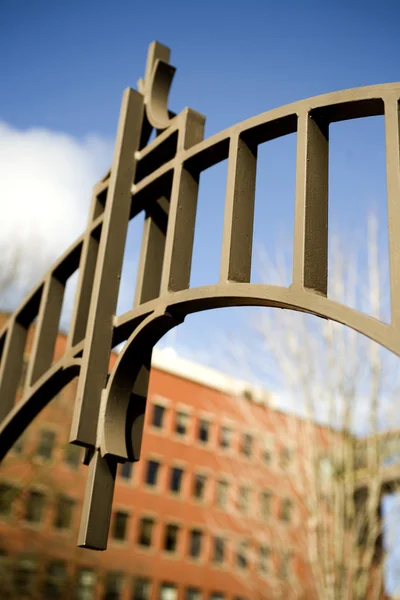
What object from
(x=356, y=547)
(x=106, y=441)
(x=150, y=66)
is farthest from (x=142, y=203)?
(x=356, y=547)

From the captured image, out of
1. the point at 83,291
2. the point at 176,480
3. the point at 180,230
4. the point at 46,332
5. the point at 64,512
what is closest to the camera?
the point at 180,230

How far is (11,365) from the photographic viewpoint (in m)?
2.99

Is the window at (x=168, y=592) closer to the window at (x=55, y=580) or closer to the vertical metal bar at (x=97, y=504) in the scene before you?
the window at (x=55, y=580)

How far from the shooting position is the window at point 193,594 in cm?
3008

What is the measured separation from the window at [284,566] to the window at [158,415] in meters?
18.7

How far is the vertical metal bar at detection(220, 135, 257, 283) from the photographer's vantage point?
1822mm

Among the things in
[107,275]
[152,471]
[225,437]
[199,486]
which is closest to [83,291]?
[107,275]

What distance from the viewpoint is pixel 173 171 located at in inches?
87.7

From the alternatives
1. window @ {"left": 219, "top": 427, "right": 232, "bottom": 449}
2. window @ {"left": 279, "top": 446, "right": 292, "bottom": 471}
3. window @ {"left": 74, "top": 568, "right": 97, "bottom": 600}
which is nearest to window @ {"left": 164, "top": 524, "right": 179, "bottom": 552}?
window @ {"left": 74, "top": 568, "right": 97, "bottom": 600}

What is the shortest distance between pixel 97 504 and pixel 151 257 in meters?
0.82

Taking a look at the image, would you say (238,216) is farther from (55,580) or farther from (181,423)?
(181,423)

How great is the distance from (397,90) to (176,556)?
30751mm

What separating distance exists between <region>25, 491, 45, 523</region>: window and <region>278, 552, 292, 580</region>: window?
554 inches

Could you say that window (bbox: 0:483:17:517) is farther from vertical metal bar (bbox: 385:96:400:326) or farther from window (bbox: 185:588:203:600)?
window (bbox: 185:588:203:600)
